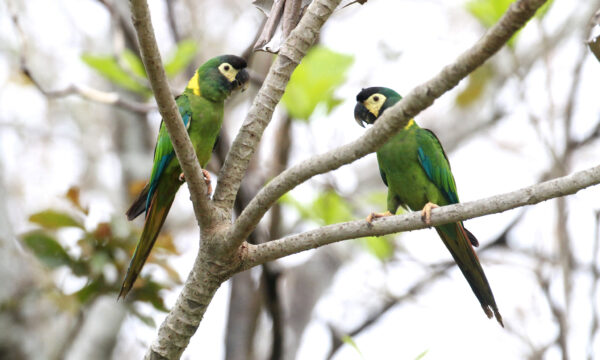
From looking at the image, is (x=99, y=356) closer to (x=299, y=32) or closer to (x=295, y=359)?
(x=295, y=359)

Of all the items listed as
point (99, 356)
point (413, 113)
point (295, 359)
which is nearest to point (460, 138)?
point (295, 359)

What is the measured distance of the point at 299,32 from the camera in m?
2.41

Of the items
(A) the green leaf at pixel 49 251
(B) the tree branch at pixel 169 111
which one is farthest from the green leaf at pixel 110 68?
(B) the tree branch at pixel 169 111

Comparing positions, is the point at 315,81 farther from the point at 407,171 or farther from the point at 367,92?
the point at 407,171

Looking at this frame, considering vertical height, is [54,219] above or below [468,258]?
above

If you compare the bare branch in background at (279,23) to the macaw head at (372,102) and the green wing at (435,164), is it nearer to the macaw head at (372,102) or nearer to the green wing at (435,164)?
the macaw head at (372,102)

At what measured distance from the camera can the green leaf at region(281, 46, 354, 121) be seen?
3.43 meters

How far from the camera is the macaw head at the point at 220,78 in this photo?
11.7 ft

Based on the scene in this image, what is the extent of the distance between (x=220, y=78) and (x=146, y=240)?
1003 mm

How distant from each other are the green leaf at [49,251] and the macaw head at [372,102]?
1899mm

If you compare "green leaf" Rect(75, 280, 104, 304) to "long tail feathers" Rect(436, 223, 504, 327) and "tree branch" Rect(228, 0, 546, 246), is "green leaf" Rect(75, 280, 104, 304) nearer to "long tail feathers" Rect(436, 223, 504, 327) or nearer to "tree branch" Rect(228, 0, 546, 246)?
"tree branch" Rect(228, 0, 546, 246)

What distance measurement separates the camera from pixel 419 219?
2043mm

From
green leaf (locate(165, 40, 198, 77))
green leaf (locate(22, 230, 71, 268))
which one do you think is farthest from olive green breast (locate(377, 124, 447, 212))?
green leaf (locate(22, 230, 71, 268))

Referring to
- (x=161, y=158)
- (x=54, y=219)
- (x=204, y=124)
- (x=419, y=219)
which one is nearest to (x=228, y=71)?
(x=204, y=124)
